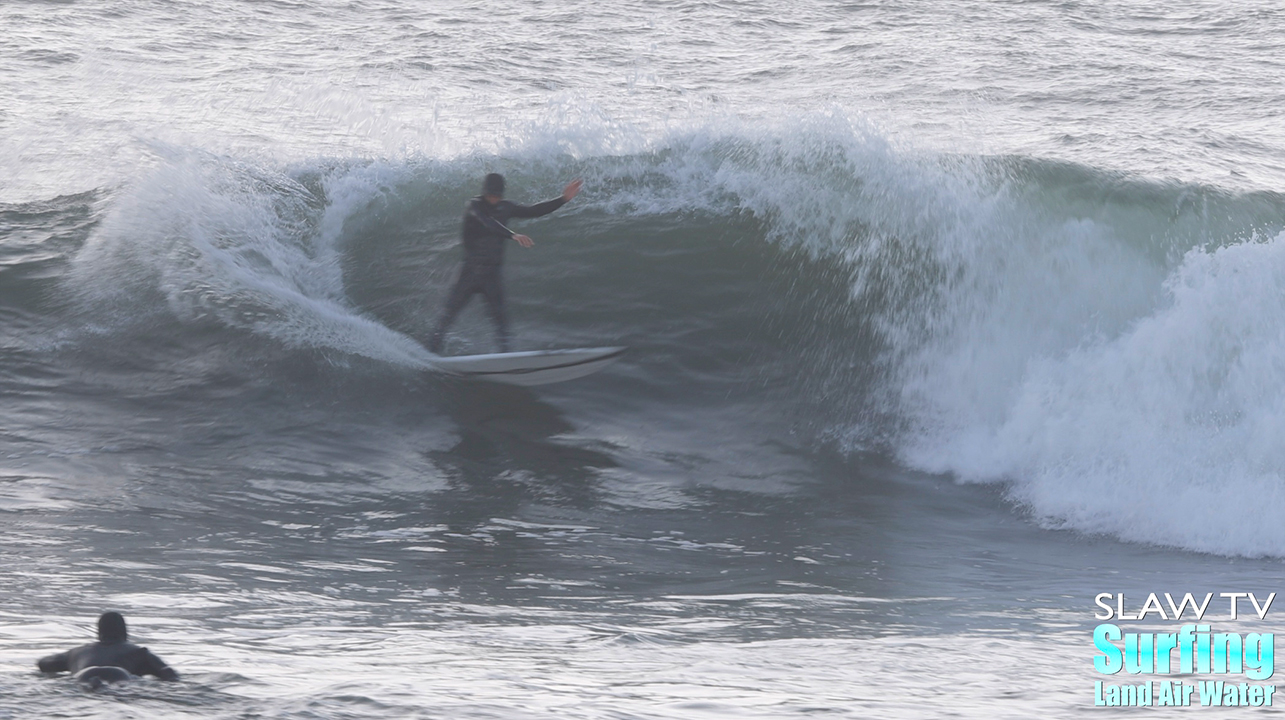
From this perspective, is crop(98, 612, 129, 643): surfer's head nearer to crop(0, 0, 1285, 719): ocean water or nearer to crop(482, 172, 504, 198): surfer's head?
crop(0, 0, 1285, 719): ocean water

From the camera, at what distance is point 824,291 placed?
35.5ft

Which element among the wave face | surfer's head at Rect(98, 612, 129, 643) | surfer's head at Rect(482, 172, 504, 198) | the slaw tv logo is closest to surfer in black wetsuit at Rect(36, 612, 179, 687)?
surfer's head at Rect(98, 612, 129, 643)

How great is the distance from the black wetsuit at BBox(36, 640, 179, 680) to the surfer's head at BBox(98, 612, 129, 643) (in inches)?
0.9

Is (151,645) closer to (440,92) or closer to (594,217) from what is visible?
(594,217)

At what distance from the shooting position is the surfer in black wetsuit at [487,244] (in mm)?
9016

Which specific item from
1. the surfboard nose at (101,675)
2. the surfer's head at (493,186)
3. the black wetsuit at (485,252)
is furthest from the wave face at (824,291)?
the surfboard nose at (101,675)

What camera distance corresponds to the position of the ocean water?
525 centimetres

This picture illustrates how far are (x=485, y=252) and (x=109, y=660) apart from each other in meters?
5.19

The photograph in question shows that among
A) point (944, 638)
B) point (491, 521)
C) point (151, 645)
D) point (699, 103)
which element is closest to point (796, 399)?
point (491, 521)

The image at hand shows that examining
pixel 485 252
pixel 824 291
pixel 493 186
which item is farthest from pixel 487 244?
pixel 824 291

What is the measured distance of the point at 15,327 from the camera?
10328 millimetres

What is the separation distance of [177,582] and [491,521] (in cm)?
217

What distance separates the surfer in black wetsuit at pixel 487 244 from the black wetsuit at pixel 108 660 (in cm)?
504

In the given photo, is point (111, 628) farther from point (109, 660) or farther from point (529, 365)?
point (529, 365)
